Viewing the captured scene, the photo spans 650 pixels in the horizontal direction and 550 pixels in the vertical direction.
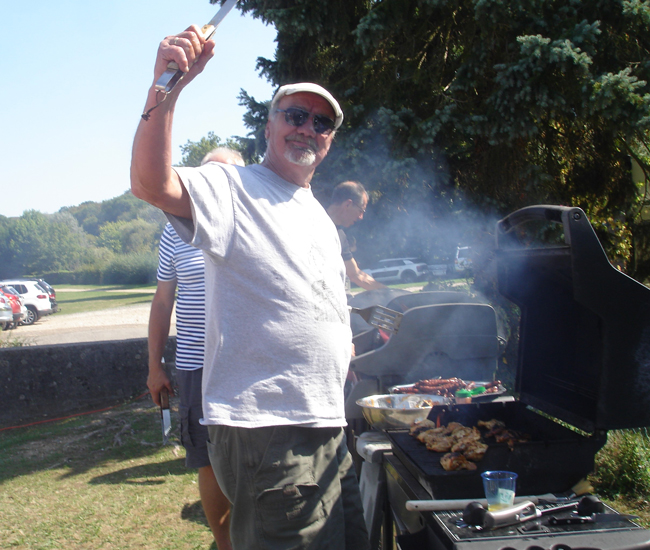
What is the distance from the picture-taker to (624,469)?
3627 millimetres

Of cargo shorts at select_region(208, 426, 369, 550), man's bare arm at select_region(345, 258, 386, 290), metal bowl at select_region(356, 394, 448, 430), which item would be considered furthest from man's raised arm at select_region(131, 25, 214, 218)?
man's bare arm at select_region(345, 258, 386, 290)

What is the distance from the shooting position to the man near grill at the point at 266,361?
159 centimetres

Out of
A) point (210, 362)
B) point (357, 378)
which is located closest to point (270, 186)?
point (210, 362)

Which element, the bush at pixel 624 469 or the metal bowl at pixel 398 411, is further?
the bush at pixel 624 469

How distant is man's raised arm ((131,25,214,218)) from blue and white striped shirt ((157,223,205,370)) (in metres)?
1.32

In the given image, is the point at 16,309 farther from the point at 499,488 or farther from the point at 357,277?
the point at 499,488

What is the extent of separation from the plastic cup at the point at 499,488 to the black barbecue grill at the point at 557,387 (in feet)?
0.22

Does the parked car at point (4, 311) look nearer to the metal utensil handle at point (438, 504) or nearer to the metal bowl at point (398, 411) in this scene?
the metal bowl at point (398, 411)

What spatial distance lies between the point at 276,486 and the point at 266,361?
0.37 metres

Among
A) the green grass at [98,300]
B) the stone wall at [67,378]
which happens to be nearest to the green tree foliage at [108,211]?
the green grass at [98,300]

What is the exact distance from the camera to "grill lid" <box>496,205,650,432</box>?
64.4 inches

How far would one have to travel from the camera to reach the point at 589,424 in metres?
1.83

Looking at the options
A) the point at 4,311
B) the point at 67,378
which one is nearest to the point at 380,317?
the point at 67,378

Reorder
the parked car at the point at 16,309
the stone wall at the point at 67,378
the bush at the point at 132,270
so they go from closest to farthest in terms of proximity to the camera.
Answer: the stone wall at the point at 67,378 → the parked car at the point at 16,309 → the bush at the point at 132,270
